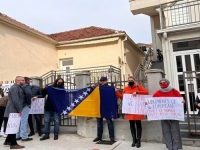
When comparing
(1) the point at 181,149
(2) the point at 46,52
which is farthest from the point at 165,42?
(2) the point at 46,52

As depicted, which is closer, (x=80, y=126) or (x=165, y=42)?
(x=80, y=126)

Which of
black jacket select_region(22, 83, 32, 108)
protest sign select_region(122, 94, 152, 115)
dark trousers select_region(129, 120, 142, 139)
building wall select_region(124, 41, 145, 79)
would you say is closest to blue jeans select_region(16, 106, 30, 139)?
black jacket select_region(22, 83, 32, 108)

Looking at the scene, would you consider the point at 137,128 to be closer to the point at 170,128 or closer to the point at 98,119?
the point at 170,128

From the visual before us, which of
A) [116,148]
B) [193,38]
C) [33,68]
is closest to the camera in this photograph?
[116,148]

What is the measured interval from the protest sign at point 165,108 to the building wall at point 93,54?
8452mm

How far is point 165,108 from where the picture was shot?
4746mm

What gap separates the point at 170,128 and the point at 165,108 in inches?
19.1

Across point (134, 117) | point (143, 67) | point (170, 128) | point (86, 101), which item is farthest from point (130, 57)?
point (170, 128)

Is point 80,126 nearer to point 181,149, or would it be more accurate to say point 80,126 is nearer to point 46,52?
point 181,149

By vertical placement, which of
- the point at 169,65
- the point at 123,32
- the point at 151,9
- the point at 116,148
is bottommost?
the point at 116,148

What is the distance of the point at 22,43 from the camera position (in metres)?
12.0

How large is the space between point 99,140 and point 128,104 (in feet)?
4.83

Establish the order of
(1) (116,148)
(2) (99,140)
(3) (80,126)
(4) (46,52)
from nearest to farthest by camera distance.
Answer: (1) (116,148)
(2) (99,140)
(3) (80,126)
(4) (46,52)

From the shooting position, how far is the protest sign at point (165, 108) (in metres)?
4.61
